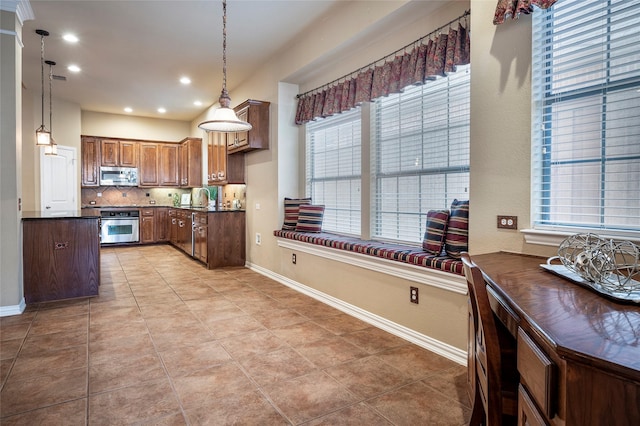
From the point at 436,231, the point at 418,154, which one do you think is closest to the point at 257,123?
the point at 418,154

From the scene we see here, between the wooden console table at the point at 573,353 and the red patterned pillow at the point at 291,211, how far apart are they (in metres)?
3.68

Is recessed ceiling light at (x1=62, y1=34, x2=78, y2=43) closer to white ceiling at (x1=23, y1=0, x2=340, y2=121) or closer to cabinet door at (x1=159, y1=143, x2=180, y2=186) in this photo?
white ceiling at (x1=23, y1=0, x2=340, y2=121)

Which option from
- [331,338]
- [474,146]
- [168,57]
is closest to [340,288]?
[331,338]

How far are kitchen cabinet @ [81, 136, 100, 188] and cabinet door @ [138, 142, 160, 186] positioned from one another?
0.87 metres

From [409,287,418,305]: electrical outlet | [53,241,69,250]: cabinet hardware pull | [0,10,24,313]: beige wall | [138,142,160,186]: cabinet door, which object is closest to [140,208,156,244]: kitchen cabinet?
[138,142,160,186]: cabinet door

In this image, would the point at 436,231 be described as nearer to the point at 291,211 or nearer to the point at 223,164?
the point at 291,211

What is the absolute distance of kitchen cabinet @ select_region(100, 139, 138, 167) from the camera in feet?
26.9

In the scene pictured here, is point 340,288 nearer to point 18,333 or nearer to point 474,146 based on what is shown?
point 474,146

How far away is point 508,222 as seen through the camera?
2225mm

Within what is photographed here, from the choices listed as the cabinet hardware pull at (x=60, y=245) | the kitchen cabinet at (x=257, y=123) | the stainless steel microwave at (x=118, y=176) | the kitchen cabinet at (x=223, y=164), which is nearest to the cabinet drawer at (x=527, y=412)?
the cabinet hardware pull at (x=60, y=245)

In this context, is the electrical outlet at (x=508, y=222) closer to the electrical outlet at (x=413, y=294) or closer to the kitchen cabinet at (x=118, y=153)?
the electrical outlet at (x=413, y=294)

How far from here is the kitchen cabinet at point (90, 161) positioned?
7.98 metres

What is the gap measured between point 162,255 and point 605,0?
7286 millimetres

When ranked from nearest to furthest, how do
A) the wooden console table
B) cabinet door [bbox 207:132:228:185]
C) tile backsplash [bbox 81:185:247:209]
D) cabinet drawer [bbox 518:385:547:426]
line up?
the wooden console table → cabinet drawer [bbox 518:385:547:426] → cabinet door [bbox 207:132:228:185] → tile backsplash [bbox 81:185:247:209]
